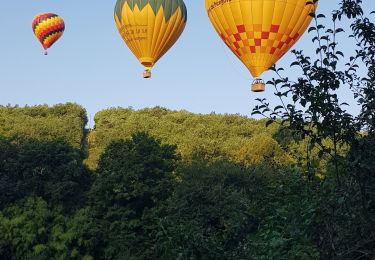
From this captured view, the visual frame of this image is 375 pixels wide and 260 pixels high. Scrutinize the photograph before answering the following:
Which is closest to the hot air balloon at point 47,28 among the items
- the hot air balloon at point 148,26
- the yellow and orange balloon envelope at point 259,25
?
the hot air balloon at point 148,26

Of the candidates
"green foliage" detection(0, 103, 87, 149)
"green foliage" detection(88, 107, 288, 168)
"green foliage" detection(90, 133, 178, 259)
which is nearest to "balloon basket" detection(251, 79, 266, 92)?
"green foliage" detection(90, 133, 178, 259)

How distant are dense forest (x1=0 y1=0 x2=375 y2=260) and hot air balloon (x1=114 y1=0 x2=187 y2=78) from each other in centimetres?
557

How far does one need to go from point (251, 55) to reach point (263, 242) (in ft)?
95.9

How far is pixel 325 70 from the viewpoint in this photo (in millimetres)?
7117

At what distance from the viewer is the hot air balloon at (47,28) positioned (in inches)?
2618

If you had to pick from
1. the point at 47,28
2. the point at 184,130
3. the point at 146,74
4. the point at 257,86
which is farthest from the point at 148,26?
the point at 184,130

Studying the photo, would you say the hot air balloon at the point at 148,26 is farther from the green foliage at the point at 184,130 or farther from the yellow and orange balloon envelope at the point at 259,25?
the green foliage at the point at 184,130

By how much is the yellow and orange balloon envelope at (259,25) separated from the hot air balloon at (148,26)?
319 inches

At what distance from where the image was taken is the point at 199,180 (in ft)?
137

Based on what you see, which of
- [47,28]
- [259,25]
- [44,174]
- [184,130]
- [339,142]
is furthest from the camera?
[184,130]

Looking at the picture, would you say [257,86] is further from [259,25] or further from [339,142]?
[339,142]

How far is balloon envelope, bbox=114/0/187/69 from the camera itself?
44.7 meters

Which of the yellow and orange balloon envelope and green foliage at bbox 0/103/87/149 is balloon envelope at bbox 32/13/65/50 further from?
the yellow and orange balloon envelope

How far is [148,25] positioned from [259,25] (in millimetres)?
10889
